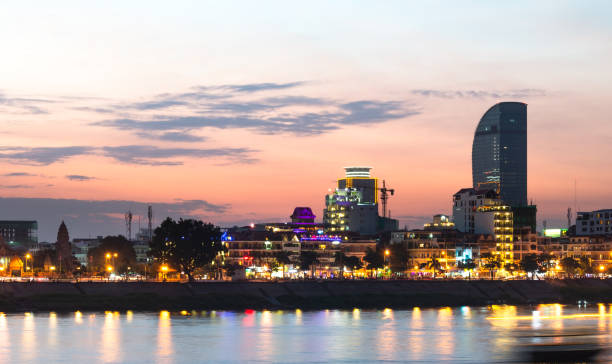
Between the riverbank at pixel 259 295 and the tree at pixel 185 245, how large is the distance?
51.2 ft

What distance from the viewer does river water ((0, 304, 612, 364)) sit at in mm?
100688

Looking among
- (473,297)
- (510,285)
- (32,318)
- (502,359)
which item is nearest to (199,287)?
(32,318)

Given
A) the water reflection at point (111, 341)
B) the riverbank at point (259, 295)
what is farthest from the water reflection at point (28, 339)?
the riverbank at point (259, 295)

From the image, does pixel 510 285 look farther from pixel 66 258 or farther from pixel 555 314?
pixel 66 258

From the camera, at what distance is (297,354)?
103m

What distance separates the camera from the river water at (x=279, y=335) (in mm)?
100688

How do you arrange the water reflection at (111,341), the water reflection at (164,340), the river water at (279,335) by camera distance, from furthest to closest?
the river water at (279,335) → the water reflection at (111,341) → the water reflection at (164,340)

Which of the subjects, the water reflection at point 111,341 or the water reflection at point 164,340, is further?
the water reflection at point 111,341

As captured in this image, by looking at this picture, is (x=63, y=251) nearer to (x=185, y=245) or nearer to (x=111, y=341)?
(x=185, y=245)

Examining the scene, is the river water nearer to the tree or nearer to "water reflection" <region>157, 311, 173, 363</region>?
"water reflection" <region>157, 311, 173, 363</region>

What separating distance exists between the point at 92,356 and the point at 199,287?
226ft

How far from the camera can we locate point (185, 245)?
18875 centimetres

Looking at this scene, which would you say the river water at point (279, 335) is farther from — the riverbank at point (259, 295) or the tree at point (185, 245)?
the tree at point (185, 245)

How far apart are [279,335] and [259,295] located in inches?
2098
